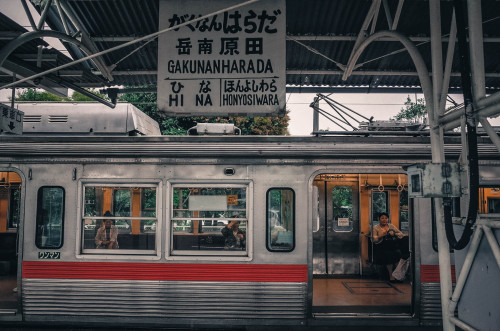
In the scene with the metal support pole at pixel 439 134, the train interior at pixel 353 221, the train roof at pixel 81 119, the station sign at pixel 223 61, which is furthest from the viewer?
the train interior at pixel 353 221

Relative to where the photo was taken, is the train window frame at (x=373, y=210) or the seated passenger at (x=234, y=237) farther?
the train window frame at (x=373, y=210)

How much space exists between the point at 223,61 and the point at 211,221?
232 centimetres

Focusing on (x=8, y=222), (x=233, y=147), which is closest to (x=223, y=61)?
(x=233, y=147)

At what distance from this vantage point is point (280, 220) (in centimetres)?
552

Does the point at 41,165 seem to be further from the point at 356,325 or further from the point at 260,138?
the point at 356,325

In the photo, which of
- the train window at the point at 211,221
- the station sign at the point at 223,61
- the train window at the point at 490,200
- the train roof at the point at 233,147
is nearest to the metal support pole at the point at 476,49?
the station sign at the point at 223,61

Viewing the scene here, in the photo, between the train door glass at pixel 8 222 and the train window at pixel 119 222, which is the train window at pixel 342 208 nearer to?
the train window at pixel 119 222

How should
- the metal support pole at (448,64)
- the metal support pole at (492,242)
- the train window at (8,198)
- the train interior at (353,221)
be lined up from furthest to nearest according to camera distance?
the train interior at (353,221) → the train window at (8,198) → the metal support pole at (448,64) → the metal support pole at (492,242)

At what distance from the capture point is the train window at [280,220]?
5.48 m

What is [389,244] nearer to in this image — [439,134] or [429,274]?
[429,274]

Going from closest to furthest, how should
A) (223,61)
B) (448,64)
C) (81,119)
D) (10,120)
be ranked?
(448,64) → (223,61) → (10,120) → (81,119)

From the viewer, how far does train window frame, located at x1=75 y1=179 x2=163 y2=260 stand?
18.0 feet

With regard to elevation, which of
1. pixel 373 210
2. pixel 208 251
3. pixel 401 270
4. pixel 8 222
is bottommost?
pixel 401 270

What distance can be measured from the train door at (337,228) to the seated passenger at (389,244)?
0.78 m
